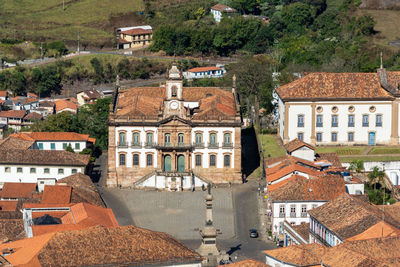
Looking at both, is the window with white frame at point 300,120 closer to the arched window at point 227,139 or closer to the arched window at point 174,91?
the arched window at point 227,139

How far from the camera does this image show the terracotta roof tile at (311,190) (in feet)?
288

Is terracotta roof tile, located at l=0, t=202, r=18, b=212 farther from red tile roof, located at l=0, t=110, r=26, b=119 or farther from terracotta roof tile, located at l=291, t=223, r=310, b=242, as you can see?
red tile roof, located at l=0, t=110, r=26, b=119

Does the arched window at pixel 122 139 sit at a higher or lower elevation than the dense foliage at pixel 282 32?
lower

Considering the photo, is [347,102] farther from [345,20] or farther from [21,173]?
[345,20]

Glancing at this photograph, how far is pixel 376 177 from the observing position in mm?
98500

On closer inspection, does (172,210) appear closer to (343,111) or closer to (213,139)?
(213,139)

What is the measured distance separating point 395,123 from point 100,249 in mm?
51203

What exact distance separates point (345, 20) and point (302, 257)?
95.0m

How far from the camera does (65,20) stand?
636 ft

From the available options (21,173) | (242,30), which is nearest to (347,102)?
(21,173)

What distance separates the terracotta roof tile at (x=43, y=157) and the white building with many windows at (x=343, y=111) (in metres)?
21.6

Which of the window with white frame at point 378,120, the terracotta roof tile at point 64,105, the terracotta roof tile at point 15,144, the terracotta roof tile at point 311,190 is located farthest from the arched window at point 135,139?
the terracotta roof tile at point 64,105

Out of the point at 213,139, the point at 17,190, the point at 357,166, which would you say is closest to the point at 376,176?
the point at 357,166

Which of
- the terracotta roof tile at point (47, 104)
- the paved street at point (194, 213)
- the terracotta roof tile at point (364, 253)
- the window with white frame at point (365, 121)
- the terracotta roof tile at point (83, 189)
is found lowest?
the paved street at point (194, 213)
